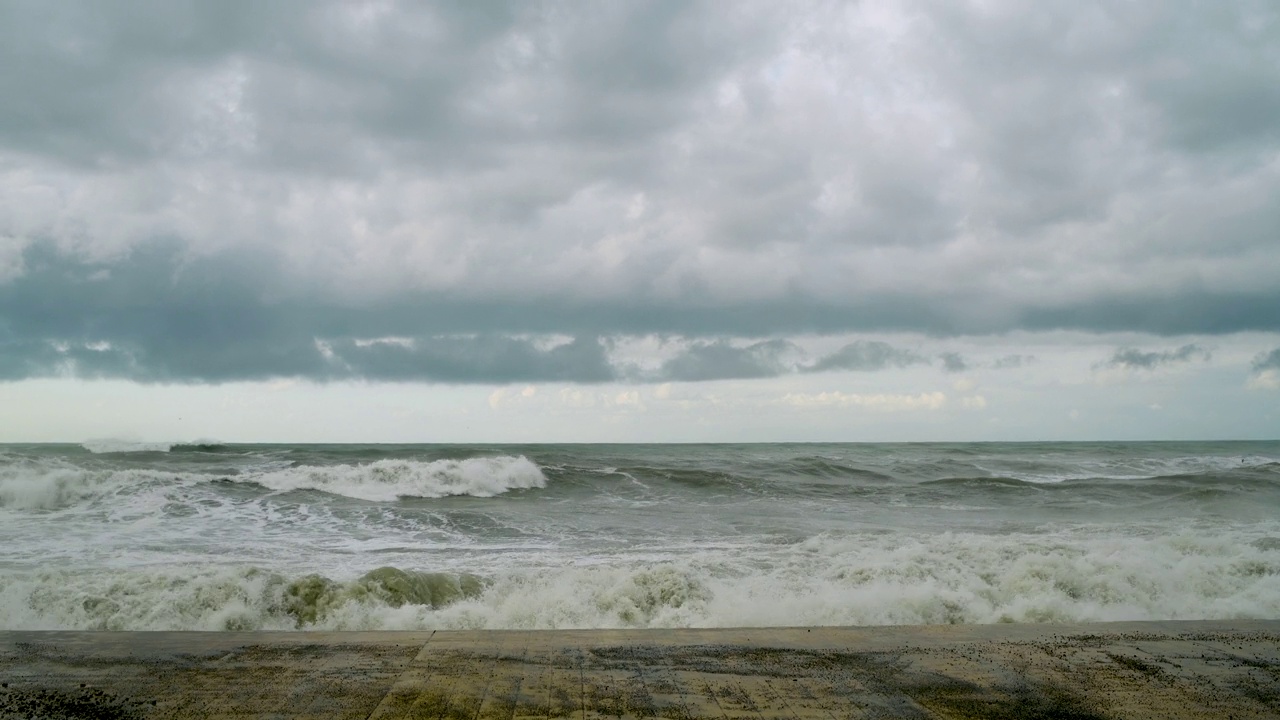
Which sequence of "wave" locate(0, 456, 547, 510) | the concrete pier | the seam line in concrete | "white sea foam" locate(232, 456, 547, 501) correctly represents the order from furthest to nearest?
"white sea foam" locate(232, 456, 547, 501), "wave" locate(0, 456, 547, 510), the concrete pier, the seam line in concrete

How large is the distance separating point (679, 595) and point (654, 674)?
492cm

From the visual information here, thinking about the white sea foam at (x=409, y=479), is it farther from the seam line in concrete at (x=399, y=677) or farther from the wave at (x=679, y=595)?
the seam line in concrete at (x=399, y=677)

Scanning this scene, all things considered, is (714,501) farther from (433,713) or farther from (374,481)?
(433,713)

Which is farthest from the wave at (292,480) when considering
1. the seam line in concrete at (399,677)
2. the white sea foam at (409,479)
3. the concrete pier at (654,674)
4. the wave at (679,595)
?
the seam line in concrete at (399,677)

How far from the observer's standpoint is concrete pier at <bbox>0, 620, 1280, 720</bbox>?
4477 mm

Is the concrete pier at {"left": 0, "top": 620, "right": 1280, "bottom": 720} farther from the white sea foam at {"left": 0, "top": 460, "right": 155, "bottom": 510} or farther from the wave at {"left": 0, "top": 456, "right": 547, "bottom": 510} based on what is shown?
the wave at {"left": 0, "top": 456, "right": 547, "bottom": 510}

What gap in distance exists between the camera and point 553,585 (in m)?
10.2

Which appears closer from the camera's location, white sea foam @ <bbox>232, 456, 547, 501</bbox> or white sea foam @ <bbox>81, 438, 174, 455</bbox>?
white sea foam @ <bbox>232, 456, 547, 501</bbox>

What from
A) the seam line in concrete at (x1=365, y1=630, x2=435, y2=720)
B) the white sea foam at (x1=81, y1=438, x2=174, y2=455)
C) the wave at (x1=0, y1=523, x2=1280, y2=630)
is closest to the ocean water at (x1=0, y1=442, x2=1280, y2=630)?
the wave at (x1=0, y1=523, x2=1280, y2=630)

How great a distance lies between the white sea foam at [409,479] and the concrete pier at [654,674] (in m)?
18.9

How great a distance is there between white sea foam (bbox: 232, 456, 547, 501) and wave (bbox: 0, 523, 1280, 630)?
1416cm

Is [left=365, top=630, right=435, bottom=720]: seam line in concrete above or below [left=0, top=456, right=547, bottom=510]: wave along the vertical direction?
above

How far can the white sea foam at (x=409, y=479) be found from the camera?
25.3 metres

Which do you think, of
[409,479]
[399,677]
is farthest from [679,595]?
[409,479]
